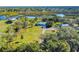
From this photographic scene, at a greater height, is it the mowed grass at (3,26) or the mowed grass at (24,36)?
the mowed grass at (3,26)

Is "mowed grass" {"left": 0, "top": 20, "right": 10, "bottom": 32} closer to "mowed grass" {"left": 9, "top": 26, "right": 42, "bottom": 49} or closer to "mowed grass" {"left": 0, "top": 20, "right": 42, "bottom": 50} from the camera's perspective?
"mowed grass" {"left": 0, "top": 20, "right": 42, "bottom": 50}

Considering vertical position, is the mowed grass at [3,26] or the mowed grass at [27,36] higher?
the mowed grass at [3,26]

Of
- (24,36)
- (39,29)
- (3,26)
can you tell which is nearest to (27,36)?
(24,36)

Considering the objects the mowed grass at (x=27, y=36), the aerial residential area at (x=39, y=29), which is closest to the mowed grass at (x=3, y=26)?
the aerial residential area at (x=39, y=29)

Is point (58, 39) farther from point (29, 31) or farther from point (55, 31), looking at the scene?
point (29, 31)

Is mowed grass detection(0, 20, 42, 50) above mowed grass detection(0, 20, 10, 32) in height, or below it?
below

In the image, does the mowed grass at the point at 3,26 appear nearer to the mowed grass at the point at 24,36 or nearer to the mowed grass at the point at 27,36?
the mowed grass at the point at 24,36

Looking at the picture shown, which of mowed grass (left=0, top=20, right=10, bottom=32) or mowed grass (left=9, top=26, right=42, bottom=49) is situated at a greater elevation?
mowed grass (left=0, top=20, right=10, bottom=32)

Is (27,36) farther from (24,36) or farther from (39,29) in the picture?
(39,29)

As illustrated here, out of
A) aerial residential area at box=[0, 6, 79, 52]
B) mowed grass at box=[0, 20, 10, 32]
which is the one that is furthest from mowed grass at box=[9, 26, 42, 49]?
mowed grass at box=[0, 20, 10, 32]
